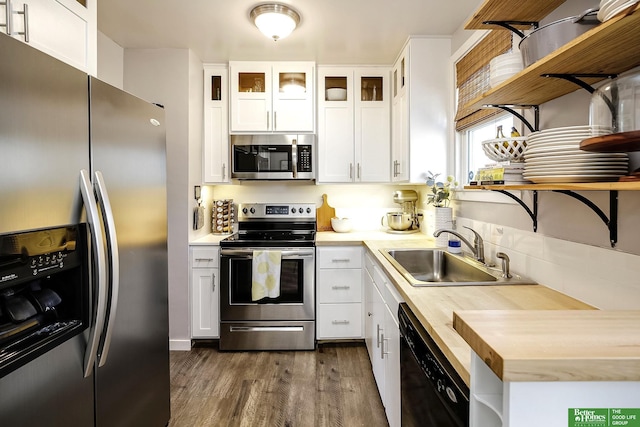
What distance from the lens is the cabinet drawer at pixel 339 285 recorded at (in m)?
2.93

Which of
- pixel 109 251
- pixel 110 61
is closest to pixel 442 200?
pixel 109 251

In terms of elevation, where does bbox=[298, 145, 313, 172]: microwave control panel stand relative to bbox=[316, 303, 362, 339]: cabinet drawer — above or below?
above

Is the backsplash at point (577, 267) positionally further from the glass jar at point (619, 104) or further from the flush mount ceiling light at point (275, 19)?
the flush mount ceiling light at point (275, 19)

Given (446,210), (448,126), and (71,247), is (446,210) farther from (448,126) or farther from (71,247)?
(71,247)

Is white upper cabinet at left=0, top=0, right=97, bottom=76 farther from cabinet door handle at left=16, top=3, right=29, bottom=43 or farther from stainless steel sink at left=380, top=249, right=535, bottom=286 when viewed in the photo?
stainless steel sink at left=380, top=249, right=535, bottom=286

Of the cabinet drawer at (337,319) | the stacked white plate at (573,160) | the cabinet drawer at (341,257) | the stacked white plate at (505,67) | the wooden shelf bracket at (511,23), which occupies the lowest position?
the cabinet drawer at (337,319)

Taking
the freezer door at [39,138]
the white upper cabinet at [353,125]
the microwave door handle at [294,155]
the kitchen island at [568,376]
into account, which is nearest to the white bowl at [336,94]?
the white upper cabinet at [353,125]

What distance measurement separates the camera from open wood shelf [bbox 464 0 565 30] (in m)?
1.37

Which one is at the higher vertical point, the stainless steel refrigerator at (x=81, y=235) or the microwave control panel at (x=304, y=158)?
the microwave control panel at (x=304, y=158)

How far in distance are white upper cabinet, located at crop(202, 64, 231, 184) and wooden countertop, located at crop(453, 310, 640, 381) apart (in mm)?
2809

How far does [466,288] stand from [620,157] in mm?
738

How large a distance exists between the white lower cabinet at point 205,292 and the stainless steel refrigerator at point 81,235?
1.20 m

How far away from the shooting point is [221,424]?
2008 mm

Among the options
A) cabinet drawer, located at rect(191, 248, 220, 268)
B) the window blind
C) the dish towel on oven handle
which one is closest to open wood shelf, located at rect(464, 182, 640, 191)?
the window blind
